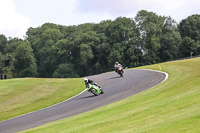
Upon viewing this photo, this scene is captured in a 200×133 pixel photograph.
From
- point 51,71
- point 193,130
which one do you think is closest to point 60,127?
point 193,130

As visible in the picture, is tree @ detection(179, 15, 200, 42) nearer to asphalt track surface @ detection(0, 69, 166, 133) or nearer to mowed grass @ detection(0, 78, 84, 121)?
mowed grass @ detection(0, 78, 84, 121)

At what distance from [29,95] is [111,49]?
63649 millimetres

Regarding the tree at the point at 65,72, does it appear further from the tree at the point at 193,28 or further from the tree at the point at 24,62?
the tree at the point at 193,28

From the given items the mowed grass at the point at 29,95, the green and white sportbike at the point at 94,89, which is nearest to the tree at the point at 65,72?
the mowed grass at the point at 29,95

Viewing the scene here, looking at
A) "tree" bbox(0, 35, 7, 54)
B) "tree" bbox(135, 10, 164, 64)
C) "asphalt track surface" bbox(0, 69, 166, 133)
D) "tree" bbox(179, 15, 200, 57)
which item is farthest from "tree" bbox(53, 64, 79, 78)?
"asphalt track surface" bbox(0, 69, 166, 133)

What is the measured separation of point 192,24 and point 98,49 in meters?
25.0

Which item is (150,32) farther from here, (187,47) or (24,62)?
(24,62)

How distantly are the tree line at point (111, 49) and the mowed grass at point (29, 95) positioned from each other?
177 ft

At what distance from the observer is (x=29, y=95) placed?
2912 cm

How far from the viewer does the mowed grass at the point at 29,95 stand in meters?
24.4

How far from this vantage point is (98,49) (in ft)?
307

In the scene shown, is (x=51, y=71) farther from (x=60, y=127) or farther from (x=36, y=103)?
(x=60, y=127)

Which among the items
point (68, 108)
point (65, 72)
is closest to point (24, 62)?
point (65, 72)

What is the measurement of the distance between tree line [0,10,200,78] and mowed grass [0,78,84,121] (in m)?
54.1
